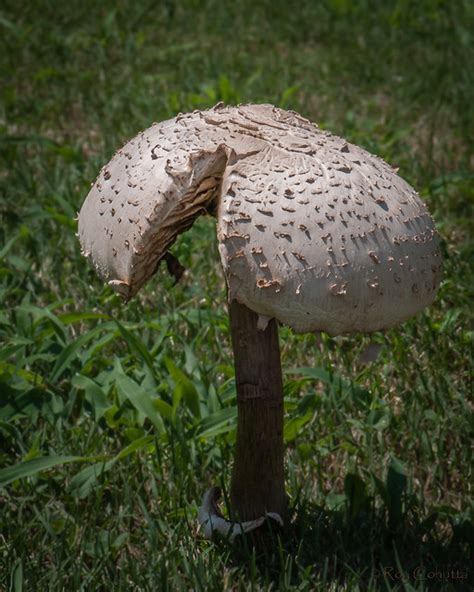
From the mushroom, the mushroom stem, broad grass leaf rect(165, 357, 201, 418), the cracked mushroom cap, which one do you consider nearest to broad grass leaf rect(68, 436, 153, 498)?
broad grass leaf rect(165, 357, 201, 418)

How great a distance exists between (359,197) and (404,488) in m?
1.07

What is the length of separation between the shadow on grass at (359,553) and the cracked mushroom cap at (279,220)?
769 millimetres

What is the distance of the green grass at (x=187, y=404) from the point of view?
2.57 meters

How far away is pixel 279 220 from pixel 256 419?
0.66 meters

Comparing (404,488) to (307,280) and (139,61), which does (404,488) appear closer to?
(307,280)

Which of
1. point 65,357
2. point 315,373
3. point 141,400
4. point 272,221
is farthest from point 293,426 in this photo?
point 272,221

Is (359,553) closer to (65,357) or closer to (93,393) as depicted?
(93,393)

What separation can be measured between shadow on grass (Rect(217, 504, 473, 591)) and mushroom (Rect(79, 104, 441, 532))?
0.56 meters

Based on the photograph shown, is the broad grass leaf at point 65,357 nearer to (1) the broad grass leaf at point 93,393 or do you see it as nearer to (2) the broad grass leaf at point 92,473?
(1) the broad grass leaf at point 93,393

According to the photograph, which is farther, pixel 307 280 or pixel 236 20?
pixel 236 20

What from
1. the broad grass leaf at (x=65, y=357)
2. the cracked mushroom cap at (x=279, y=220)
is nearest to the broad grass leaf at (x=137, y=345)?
the broad grass leaf at (x=65, y=357)

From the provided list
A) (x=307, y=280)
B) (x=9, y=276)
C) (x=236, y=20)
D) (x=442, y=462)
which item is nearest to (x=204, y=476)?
(x=442, y=462)

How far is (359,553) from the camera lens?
2.60m

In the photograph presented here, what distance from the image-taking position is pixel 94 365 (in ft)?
10.6
